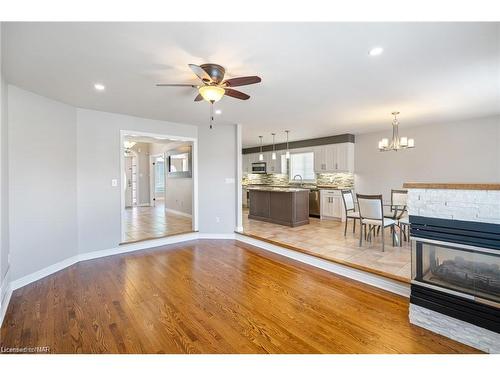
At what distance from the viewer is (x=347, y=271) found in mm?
3264

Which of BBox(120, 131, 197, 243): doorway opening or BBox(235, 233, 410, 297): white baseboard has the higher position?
BBox(120, 131, 197, 243): doorway opening

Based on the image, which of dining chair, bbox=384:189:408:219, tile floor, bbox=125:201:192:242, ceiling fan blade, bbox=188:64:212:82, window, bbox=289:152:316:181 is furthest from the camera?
window, bbox=289:152:316:181

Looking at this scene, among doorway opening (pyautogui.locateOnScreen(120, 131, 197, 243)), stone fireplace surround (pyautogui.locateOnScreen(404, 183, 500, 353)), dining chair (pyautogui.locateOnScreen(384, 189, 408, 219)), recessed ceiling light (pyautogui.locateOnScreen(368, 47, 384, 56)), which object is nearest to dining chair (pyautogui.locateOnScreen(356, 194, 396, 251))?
dining chair (pyautogui.locateOnScreen(384, 189, 408, 219))

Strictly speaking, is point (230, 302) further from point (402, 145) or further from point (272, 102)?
point (402, 145)

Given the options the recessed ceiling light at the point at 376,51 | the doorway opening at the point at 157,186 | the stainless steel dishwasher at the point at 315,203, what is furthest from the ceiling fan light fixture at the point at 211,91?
the stainless steel dishwasher at the point at 315,203

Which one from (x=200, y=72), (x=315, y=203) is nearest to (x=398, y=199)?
(x=315, y=203)

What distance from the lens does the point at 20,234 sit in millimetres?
2994

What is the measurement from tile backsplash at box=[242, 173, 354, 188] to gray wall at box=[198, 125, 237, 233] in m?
3.46

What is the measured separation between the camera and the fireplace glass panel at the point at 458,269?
1.88 m

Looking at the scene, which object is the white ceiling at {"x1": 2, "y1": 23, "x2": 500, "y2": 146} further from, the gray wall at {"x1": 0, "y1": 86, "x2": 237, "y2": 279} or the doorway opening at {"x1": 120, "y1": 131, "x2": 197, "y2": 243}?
the doorway opening at {"x1": 120, "y1": 131, "x2": 197, "y2": 243}

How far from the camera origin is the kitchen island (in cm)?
575

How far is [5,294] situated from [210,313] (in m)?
2.23
